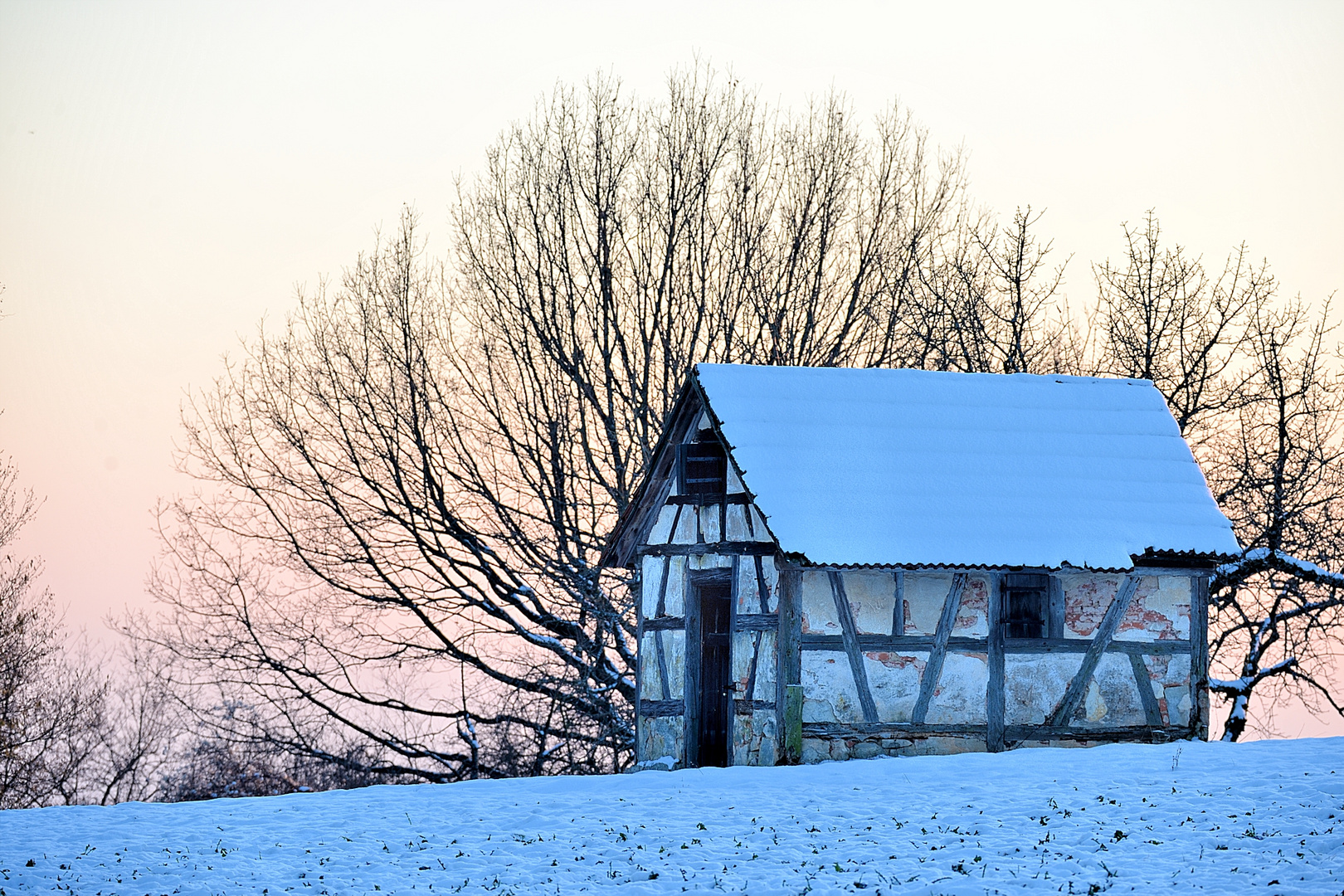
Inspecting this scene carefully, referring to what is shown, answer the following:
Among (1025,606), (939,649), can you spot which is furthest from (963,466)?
(939,649)

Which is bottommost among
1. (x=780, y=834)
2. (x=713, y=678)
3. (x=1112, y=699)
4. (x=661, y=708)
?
(x=780, y=834)

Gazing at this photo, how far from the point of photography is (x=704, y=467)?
18828 millimetres

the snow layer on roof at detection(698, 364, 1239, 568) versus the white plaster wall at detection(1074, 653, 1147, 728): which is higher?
the snow layer on roof at detection(698, 364, 1239, 568)

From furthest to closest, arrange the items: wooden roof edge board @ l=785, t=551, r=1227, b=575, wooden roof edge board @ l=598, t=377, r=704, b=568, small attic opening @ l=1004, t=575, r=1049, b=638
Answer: wooden roof edge board @ l=598, t=377, r=704, b=568 → small attic opening @ l=1004, t=575, r=1049, b=638 → wooden roof edge board @ l=785, t=551, r=1227, b=575

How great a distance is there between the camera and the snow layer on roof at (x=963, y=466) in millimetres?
17562

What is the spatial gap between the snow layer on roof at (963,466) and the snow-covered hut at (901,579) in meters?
0.04

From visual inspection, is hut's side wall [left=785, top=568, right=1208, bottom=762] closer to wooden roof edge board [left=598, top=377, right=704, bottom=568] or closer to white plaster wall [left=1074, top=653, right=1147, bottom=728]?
white plaster wall [left=1074, top=653, right=1147, bottom=728]

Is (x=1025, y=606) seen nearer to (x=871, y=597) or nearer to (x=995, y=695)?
(x=995, y=695)

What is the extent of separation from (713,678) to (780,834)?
239 inches

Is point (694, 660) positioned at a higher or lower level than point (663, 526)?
lower

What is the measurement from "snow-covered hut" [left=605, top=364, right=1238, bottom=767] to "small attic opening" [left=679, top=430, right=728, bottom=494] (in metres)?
0.03

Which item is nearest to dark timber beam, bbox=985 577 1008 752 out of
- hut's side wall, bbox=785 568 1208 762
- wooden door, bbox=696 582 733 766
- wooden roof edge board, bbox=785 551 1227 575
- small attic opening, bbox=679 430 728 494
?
hut's side wall, bbox=785 568 1208 762

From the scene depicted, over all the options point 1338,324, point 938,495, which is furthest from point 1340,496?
point 938,495

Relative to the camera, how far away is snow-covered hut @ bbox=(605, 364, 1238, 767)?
17.3m
